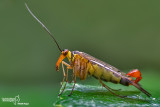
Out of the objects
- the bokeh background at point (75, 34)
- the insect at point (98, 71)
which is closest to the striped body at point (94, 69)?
the insect at point (98, 71)

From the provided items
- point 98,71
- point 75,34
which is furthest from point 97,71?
point 75,34

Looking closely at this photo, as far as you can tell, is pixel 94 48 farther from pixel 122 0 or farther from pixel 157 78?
pixel 157 78

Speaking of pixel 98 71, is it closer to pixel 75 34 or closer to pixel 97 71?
pixel 97 71

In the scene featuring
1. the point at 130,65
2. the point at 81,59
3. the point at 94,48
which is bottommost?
the point at 81,59

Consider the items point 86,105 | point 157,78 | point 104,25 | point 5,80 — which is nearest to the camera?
point 86,105

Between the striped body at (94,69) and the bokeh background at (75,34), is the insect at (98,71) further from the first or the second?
the bokeh background at (75,34)

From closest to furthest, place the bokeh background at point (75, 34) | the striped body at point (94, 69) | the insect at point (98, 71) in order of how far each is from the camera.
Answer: the insect at point (98, 71) < the striped body at point (94, 69) < the bokeh background at point (75, 34)

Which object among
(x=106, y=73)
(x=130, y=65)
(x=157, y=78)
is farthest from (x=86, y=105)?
(x=130, y=65)
